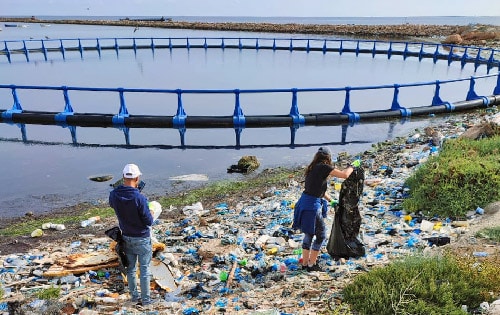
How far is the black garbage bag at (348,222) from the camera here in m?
5.02

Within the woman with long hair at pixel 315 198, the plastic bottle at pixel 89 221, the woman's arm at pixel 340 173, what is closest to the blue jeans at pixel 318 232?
the woman with long hair at pixel 315 198

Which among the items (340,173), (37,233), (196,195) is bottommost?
(196,195)

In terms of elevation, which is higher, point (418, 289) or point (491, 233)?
point (418, 289)

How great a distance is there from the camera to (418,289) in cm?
378

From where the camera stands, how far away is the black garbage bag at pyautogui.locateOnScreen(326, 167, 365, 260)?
5.02 metres

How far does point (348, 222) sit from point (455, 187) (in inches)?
94.8

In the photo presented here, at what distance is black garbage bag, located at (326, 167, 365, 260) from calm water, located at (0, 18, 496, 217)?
4.94 metres

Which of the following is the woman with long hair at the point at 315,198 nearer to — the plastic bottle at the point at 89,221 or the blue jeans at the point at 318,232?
the blue jeans at the point at 318,232

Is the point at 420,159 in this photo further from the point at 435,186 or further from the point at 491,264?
the point at 491,264

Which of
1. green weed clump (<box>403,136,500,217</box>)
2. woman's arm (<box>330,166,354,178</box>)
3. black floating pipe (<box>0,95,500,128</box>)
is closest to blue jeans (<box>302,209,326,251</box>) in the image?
woman's arm (<box>330,166,354,178</box>)

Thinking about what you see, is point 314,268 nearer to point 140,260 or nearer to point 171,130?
point 140,260

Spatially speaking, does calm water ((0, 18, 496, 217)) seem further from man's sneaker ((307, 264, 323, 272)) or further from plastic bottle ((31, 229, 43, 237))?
man's sneaker ((307, 264, 323, 272))

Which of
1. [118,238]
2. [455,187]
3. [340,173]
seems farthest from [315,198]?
[455,187]

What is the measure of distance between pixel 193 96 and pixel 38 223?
11233 mm
